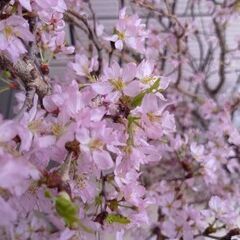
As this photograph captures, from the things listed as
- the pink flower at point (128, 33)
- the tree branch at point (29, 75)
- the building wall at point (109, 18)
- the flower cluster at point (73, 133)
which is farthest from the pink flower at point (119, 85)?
the building wall at point (109, 18)

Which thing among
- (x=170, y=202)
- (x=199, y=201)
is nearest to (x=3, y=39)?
(x=170, y=202)

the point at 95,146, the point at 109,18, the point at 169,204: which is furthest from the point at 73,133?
the point at 109,18

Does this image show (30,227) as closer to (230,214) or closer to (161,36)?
(230,214)

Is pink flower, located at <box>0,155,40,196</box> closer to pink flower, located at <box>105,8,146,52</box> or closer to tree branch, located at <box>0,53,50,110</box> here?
tree branch, located at <box>0,53,50,110</box>

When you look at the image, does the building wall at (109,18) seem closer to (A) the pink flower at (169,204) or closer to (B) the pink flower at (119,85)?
(A) the pink flower at (169,204)

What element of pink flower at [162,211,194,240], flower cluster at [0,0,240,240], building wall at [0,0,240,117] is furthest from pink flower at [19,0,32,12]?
building wall at [0,0,240,117]

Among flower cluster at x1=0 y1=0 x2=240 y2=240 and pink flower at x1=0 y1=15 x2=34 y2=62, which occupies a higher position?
pink flower at x1=0 y1=15 x2=34 y2=62

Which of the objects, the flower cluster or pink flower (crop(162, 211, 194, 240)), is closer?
the flower cluster

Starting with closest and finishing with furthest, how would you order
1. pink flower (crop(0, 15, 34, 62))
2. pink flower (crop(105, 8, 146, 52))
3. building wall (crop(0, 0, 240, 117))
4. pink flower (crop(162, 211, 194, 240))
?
pink flower (crop(0, 15, 34, 62))
pink flower (crop(105, 8, 146, 52))
pink flower (crop(162, 211, 194, 240))
building wall (crop(0, 0, 240, 117))
